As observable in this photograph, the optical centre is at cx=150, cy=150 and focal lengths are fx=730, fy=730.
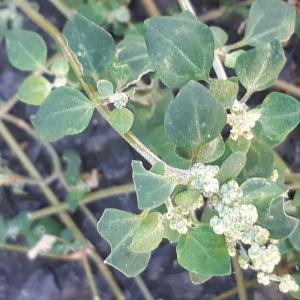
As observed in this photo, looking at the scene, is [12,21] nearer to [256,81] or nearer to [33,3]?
[33,3]

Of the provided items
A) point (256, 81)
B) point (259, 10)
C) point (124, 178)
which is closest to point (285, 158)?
point (124, 178)

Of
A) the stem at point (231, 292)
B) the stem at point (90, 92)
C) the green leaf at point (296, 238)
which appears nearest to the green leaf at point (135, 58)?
the stem at point (90, 92)

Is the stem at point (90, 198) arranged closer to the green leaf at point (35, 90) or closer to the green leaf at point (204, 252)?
the green leaf at point (35, 90)

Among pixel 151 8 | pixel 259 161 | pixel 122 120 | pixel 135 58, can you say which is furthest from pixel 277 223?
pixel 151 8

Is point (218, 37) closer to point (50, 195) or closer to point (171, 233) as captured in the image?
point (171, 233)

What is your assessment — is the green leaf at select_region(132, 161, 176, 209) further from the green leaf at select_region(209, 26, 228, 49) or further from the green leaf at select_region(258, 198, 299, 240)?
the green leaf at select_region(209, 26, 228, 49)
